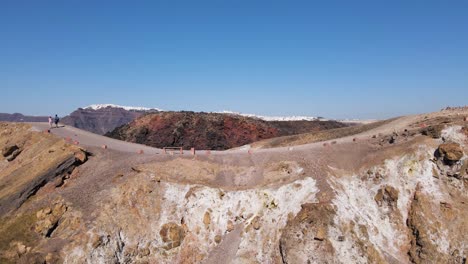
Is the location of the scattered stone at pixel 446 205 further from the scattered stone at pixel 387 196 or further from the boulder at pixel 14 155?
the boulder at pixel 14 155

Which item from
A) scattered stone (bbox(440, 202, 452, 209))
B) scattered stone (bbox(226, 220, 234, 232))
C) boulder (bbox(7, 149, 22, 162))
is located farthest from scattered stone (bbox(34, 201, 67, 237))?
scattered stone (bbox(440, 202, 452, 209))

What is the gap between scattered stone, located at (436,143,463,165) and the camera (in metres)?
30.5

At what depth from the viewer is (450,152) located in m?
30.6

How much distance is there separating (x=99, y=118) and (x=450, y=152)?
139 meters

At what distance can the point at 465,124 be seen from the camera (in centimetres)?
3334

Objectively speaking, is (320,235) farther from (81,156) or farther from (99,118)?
(99,118)

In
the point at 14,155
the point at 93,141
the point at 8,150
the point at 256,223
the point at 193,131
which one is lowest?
the point at 256,223

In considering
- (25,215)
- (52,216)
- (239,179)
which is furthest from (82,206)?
(239,179)

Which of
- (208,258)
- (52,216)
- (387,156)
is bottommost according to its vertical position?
(208,258)

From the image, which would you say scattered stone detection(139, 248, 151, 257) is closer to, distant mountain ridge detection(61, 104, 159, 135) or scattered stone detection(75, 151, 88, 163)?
scattered stone detection(75, 151, 88, 163)

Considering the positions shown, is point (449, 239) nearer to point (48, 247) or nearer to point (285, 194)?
point (285, 194)

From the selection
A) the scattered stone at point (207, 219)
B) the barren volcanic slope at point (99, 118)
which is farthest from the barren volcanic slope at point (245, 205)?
the barren volcanic slope at point (99, 118)

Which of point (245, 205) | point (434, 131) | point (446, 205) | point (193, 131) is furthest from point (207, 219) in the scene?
point (193, 131)

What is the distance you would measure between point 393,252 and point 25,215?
28433mm
